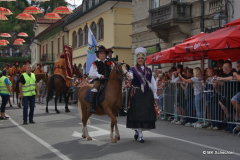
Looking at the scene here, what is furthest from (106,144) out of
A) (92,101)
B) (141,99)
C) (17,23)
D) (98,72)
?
(17,23)

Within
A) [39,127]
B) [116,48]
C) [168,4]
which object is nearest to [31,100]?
[39,127]

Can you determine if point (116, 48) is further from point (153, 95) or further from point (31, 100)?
point (153, 95)

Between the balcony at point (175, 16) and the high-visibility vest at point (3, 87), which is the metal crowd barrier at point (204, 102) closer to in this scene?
the high-visibility vest at point (3, 87)

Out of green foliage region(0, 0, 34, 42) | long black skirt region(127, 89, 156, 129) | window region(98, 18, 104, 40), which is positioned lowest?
long black skirt region(127, 89, 156, 129)

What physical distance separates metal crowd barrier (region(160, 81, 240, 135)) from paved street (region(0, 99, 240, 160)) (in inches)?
21.2

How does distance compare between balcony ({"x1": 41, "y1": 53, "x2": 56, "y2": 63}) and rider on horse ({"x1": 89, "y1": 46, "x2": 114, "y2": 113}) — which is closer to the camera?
rider on horse ({"x1": 89, "y1": 46, "x2": 114, "y2": 113})

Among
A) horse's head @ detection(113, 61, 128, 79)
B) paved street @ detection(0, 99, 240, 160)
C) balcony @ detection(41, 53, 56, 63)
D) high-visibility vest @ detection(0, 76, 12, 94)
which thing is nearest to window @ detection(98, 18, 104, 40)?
balcony @ detection(41, 53, 56, 63)

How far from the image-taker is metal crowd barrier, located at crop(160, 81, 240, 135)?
1140 centimetres

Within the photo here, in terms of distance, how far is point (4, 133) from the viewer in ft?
38.0

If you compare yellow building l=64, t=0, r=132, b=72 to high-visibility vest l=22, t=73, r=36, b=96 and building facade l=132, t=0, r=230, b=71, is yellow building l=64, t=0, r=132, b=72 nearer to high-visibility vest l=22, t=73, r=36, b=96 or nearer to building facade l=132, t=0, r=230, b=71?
building facade l=132, t=0, r=230, b=71

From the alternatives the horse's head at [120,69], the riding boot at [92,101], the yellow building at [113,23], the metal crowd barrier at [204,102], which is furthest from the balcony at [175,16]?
the horse's head at [120,69]

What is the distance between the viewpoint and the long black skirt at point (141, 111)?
943 cm

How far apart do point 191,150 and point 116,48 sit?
88.9 feet

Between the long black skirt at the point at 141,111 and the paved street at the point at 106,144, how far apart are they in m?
0.45
